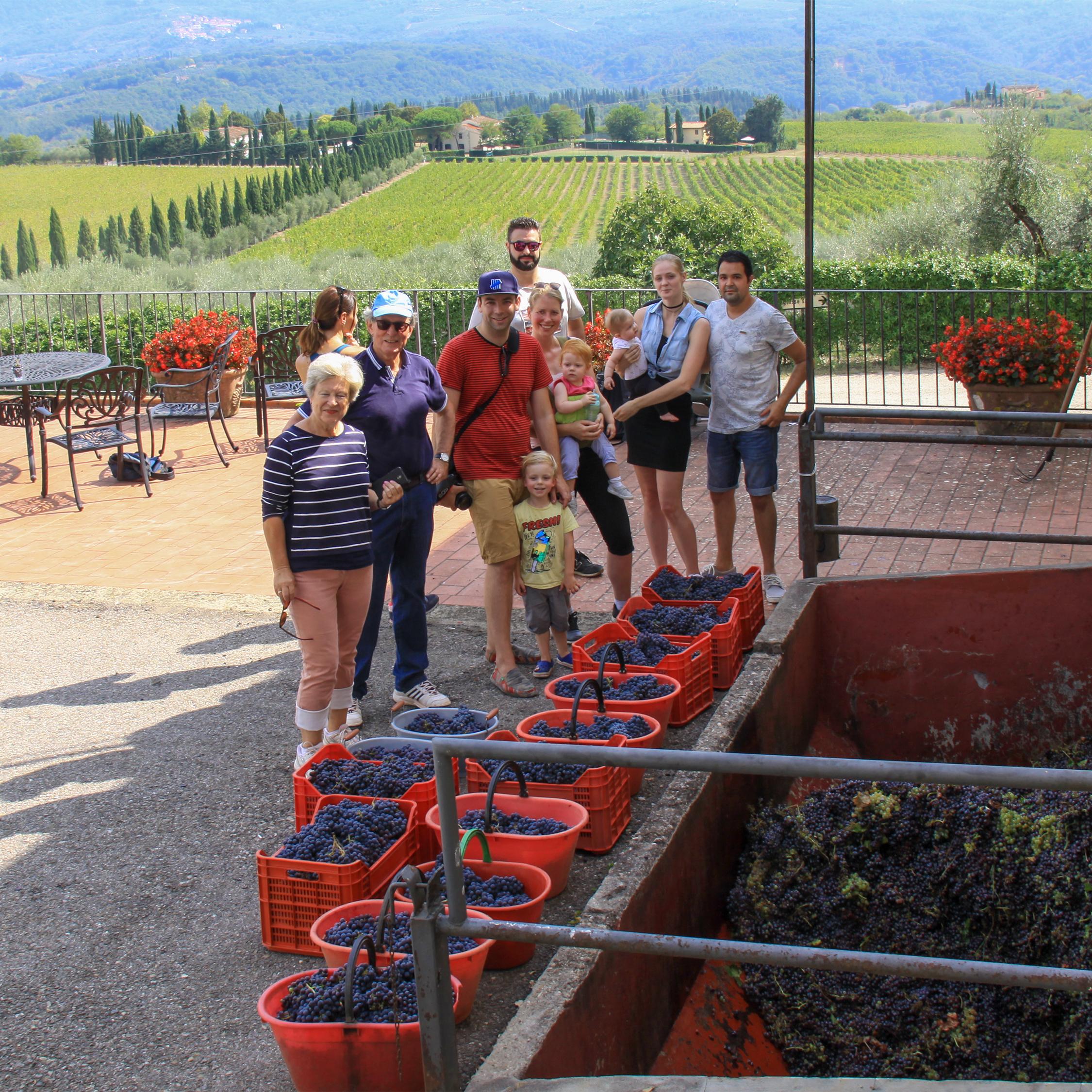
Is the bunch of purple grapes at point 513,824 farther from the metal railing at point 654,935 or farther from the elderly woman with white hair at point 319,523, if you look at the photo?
the metal railing at point 654,935

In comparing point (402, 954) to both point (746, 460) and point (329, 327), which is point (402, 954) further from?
point (746, 460)

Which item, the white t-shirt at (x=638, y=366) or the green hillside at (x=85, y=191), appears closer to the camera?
the white t-shirt at (x=638, y=366)

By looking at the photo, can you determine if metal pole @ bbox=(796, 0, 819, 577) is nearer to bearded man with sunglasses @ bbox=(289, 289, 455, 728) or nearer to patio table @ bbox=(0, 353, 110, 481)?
bearded man with sunglasses @ bbox=(289, 289, 455, 728)

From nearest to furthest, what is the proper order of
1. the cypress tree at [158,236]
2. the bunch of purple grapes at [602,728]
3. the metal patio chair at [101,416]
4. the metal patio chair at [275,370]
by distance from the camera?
the bunch of purple grapes at [602,728] < the metal patio chair at [101,416] < the metal patio chair at [275,370] < the cypress tree at [158,236]

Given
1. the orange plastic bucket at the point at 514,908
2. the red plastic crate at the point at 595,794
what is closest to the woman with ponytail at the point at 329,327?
the red plastic crate at the point at 595,794

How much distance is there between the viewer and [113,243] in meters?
70.2

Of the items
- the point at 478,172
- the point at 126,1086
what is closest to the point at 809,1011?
the point at 126,1086

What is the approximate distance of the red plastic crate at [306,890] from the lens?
3.23m

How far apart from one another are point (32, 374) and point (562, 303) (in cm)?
580

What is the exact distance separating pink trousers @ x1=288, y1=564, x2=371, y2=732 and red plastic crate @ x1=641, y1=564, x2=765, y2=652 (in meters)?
1.50

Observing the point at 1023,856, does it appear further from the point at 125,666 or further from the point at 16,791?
the point at 125,666

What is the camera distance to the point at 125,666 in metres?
6.00

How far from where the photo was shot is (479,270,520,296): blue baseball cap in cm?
493

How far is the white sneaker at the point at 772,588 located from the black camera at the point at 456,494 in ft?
6.05
